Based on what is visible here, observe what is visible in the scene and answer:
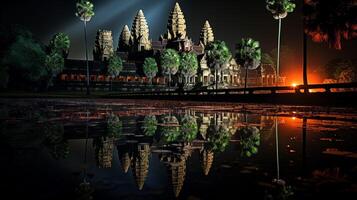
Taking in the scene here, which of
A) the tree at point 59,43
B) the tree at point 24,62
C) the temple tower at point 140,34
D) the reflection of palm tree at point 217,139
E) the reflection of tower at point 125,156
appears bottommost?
the reflection of tower at point 125,156

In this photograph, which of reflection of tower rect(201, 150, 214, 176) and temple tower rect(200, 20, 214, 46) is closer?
reflection of tower rect(201, 150, 214, 176)

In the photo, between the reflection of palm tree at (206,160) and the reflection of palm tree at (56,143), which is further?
the reflection of palm tree at (56,143)

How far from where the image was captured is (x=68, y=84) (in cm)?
8481

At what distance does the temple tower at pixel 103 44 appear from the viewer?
118 m

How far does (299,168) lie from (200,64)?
108 metres

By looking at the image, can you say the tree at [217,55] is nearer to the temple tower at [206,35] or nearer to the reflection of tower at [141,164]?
the temple tower at [206,35]

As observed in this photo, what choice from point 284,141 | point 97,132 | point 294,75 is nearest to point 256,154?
point 284,141

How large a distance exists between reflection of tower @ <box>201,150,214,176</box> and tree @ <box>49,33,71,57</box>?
81349mm

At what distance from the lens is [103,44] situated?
399ft

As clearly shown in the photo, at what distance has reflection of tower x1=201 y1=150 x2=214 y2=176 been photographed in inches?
231

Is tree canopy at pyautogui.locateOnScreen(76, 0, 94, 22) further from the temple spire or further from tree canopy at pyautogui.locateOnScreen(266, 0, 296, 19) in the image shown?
the temple spire

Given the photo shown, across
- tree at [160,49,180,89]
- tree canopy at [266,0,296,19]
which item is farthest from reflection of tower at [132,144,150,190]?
tree at [160,49,180,89]

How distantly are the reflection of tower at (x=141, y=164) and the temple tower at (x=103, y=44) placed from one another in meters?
113

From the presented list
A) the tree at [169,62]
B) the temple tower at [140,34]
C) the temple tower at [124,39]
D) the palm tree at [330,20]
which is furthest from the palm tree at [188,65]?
the palm tree at [330,20]
